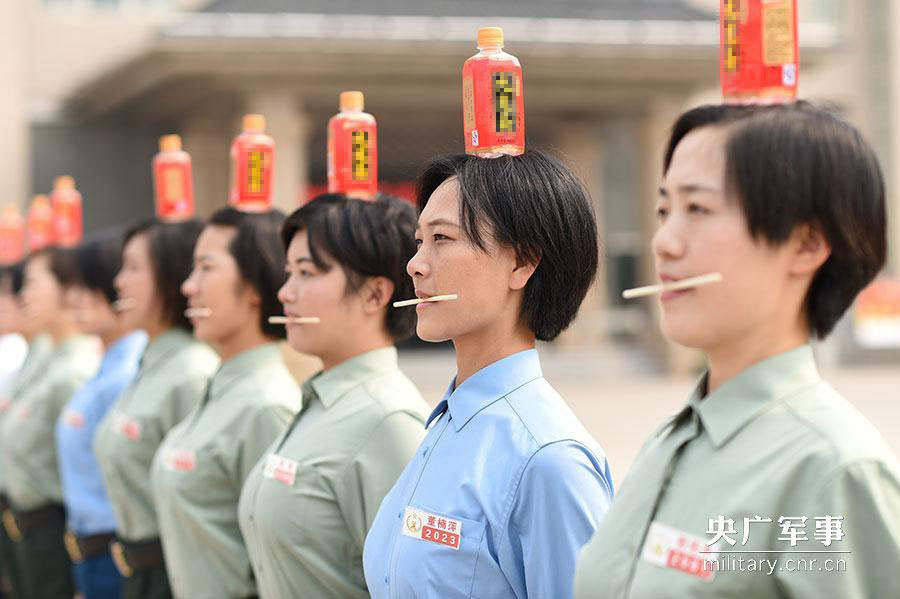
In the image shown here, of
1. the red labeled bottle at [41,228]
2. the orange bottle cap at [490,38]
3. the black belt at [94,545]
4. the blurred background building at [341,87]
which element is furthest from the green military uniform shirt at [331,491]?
the blurred background building at [341,87]

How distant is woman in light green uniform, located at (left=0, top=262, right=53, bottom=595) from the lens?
6.22 m

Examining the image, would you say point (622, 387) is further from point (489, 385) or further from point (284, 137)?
point (489, 385)

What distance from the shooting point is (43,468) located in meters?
5.62

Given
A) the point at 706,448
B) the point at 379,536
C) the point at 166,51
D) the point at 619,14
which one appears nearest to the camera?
the point at 706,448

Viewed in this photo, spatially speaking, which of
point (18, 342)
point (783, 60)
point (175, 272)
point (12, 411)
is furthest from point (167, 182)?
point (18, 342)

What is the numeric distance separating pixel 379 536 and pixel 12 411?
4104 millimetres

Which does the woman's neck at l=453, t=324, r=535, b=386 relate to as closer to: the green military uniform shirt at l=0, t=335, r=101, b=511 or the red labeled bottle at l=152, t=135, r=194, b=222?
the red labeled bottle at l=152, t=135, r=194, b=222

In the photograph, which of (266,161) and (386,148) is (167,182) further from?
(386,148)

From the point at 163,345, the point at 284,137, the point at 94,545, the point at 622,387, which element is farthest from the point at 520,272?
the point at 622,387

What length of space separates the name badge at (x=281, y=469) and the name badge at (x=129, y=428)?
4.35 ft

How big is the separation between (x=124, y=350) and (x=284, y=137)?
32.6 ft

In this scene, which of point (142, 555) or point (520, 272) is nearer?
point (520, 272)

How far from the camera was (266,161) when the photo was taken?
3.78 m

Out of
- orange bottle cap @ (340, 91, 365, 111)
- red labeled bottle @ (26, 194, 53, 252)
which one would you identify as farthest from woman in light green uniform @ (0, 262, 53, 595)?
orange bottle cap @ (340, 91, 365, 111)
